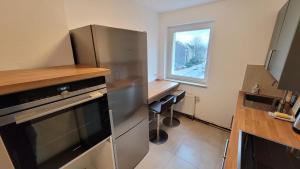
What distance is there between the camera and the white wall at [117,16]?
141cm

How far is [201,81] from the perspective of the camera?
101 inches

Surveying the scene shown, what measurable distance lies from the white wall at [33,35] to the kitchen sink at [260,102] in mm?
2354

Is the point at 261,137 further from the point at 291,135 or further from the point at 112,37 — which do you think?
the point at 112,37

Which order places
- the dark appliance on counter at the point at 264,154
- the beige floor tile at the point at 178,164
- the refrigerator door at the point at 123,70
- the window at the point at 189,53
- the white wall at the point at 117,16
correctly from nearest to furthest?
1. the dark appliance on counter at the point at 264,154
2. the refrigerator door at the point at 123,70
3. the white wall at the point at 117,16
4. the beige floor tile at the point at 178,164
5. the window at the point at 189,53

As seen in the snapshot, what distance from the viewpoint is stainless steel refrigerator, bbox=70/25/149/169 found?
1.06 metres

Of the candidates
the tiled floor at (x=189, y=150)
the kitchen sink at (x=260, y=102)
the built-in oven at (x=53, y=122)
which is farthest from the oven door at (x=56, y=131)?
the kitchen sink at (x=260, y=102)

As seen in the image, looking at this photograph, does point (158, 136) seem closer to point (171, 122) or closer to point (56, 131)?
point (171, 122)

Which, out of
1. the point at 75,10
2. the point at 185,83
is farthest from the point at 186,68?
the point at 75,10

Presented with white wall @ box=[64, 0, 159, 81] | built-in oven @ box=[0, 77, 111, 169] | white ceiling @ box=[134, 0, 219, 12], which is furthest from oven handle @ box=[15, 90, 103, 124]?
white ceiling @ box=[134, 0, 219, 12]

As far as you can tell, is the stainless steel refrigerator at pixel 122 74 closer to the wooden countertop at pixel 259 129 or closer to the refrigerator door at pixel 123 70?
the refrigerator door at pixel 123 70

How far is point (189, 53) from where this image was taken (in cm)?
262

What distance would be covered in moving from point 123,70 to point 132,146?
0.98 m

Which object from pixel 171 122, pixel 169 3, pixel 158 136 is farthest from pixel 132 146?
pixel 169 3

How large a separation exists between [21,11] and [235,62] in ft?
8.68
